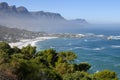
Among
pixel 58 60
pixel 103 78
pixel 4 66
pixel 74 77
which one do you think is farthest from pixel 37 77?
pixel 58 60

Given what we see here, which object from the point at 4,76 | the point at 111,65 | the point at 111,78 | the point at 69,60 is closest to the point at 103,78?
the point at 111,78

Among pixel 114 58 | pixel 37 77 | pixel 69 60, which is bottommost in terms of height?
pixel 114 58

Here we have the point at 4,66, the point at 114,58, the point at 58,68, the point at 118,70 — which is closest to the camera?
the point at 4,66

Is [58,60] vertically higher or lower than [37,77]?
lower

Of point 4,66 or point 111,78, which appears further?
point 111,78

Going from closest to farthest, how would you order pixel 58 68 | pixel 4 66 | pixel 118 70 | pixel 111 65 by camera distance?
pixel 4 66 < pixel 58 68 < pixel 118 70 < pixel 111 65

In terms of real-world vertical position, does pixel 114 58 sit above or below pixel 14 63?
below

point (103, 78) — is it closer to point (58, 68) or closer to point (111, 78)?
point (111, 78)

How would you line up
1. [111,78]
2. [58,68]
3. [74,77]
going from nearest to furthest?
[74,77], [111,78], [58,68]

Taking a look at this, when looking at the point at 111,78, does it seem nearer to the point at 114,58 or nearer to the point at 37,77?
the point at 37,77
